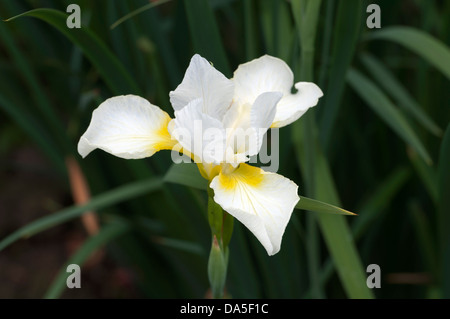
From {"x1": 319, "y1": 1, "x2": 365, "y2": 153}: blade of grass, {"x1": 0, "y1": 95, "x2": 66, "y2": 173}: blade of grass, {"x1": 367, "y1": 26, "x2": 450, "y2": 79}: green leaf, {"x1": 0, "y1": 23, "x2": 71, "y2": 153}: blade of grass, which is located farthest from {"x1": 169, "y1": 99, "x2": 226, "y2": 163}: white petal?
{"x1": 0, "y1": 95, "x2": 66, "y2": 173}: blade of grass

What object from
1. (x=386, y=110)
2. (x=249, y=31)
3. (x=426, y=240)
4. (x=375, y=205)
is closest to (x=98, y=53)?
(x=249, y=31)

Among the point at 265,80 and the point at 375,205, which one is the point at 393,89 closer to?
the point at 375,205

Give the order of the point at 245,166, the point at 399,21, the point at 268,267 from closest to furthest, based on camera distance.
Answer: the point at 245,166
the point at 268,267
the point at 399,21

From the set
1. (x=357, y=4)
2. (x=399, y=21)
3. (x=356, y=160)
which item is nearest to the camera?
(x=357, y=4)

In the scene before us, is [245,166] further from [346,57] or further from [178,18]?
[178,18]

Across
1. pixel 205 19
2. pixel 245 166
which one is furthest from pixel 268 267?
pixel 205 19

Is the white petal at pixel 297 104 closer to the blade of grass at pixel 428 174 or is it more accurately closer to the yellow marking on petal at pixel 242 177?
the yellow marking on petal at pixel 242 177
